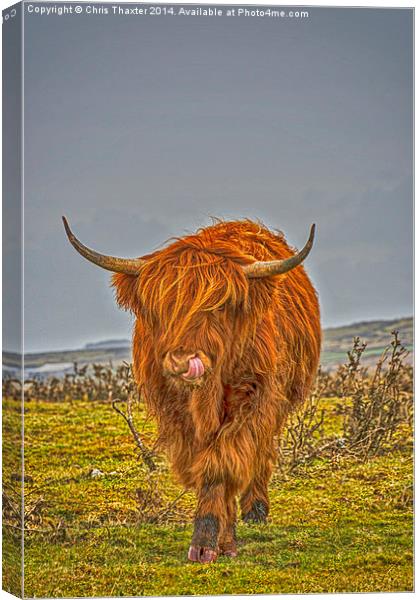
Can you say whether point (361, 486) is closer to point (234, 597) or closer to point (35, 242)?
point (234, 597)

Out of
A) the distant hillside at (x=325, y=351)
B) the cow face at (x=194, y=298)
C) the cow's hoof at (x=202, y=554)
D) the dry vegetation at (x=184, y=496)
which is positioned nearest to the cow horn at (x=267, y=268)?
the cow face at (x=194, y=298)

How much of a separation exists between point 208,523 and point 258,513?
676mm

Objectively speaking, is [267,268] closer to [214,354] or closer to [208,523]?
[214,354]

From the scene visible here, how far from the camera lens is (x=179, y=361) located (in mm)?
8617

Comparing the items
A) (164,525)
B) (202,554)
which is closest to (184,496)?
(164,525)

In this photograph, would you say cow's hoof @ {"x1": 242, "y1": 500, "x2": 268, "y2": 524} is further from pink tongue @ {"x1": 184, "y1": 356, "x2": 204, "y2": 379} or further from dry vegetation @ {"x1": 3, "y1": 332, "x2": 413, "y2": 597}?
pink tongue @ {"x1": 184, "y1": 356, "x2": 204, "y2": 379}

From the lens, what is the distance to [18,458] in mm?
9164

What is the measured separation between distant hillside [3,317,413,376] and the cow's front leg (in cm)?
106

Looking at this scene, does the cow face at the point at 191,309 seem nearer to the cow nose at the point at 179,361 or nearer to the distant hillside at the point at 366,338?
the cow nose at the point at 179,361

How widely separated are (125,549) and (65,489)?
1.58 ft

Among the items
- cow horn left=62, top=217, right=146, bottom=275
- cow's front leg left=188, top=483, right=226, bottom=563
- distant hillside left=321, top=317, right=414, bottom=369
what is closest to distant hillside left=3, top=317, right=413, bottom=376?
distant hillside left=321, top=317, right=414, bottom=369

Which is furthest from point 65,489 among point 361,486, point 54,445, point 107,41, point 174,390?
point 107,41

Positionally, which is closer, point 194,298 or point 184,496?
point 194,298

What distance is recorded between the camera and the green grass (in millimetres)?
9289
